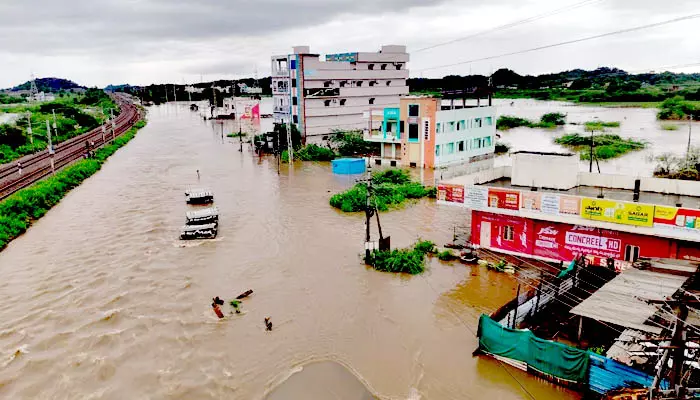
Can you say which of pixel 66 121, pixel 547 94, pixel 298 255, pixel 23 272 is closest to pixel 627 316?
pixel 298 255

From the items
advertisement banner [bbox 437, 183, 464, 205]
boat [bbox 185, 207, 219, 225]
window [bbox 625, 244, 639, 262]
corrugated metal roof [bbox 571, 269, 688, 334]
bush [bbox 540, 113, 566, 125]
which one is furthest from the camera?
bush [bbox 540, 113, 566, 125]

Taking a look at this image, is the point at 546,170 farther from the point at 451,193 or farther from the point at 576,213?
the point at 451,193

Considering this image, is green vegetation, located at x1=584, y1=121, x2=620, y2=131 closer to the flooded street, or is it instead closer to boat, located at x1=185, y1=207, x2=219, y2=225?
the flooded street

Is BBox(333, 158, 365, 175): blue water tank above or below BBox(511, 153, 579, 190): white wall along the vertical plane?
below

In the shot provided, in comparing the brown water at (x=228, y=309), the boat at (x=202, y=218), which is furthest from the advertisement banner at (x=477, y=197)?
the boat at (x=202, y=218)

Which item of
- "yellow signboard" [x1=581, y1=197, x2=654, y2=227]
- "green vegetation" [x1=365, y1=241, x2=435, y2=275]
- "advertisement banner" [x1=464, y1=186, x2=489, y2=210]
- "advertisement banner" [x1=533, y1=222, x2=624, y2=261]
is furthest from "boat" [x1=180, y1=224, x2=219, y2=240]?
"yellow signboard" [x1=581, y1=197, x2=654, y2=227]

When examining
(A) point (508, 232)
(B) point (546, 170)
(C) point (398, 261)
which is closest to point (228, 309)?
(C) point (398, 261)

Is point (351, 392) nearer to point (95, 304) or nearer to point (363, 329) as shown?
point (363, 329)
